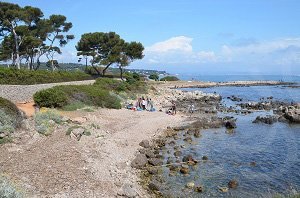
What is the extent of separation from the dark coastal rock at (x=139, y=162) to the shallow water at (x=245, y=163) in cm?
129

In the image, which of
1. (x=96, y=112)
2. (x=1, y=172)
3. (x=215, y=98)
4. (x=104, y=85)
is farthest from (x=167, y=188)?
(x=215, y=98)

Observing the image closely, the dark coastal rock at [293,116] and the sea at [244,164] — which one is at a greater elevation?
the dark coastal rock at [293,116]

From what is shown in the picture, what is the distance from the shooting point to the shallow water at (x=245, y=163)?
16172 mm

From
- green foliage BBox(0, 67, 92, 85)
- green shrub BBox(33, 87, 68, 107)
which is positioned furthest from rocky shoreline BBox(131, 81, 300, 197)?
green foliage BBox(0, 67, 92, 85)

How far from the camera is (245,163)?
815 inches

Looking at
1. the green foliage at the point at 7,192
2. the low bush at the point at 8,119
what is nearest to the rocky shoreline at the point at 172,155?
the green foliage at the point at 7,192

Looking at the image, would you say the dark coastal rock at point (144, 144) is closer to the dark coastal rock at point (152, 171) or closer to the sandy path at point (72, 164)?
the sandy path at point (72, 164)

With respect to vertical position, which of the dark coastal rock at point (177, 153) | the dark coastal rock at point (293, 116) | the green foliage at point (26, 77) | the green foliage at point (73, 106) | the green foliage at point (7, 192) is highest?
the green foliage at point (26, 77)

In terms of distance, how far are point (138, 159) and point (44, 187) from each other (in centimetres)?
722

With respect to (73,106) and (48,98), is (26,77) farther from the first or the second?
(48,98)

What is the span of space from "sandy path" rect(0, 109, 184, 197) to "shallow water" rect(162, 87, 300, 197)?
2545mm

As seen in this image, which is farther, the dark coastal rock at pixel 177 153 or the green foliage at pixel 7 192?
the dark coastal rock at pixel 177 153

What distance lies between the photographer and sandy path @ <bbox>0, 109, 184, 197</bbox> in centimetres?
1309

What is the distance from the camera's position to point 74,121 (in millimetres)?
23984
